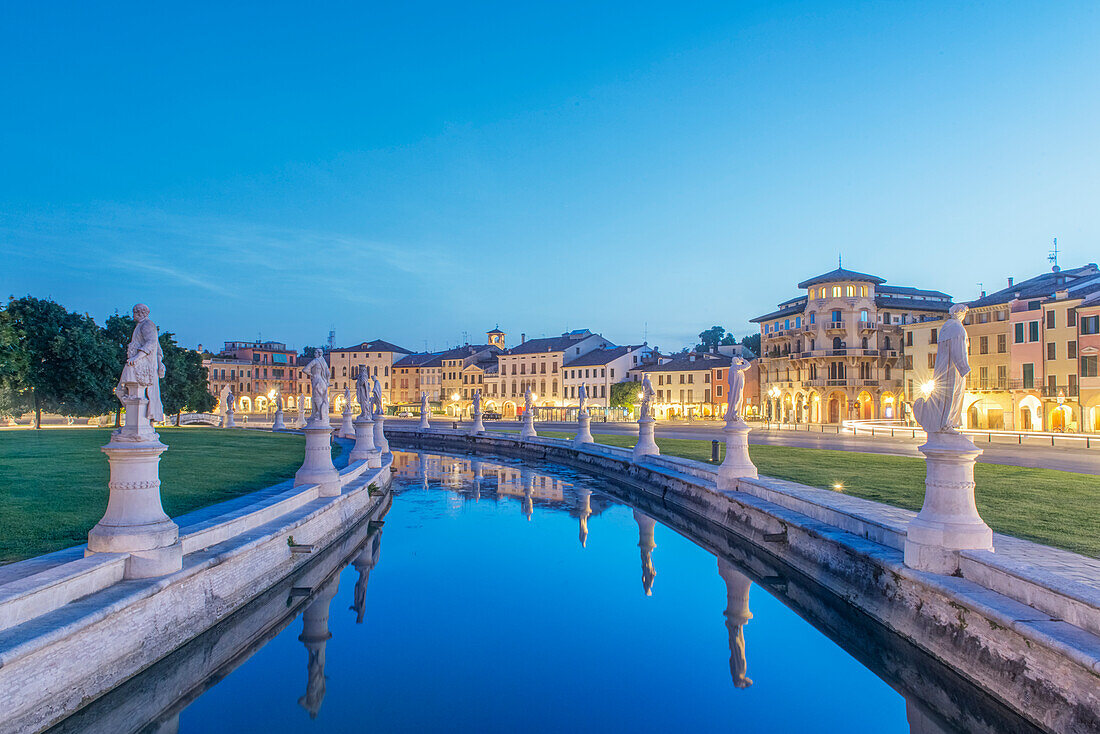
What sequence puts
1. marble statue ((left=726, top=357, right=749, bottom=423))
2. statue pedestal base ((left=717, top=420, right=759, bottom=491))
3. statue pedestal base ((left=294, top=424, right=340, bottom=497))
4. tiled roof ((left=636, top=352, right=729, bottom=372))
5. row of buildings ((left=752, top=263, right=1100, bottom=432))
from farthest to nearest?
tiled roof ((left=636, top=352, right=729, bottom=372)) → row of buildings ((left=752, top=263, right=1100, bottom=432)) → statue pedestal base ((left=717, top=420, right=759, bottom=491)) → marble statue ((left=726, top=357, right=749, bottom=423)) → statue pedestal base ((left=294, top=424, right=340, bottom=497))

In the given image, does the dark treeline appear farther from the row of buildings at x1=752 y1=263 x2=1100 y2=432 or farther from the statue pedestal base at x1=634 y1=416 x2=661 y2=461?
the row of buildings at x1=752 y1=263 x2=1100 y2=432

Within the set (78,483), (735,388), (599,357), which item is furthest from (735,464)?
(599,357)

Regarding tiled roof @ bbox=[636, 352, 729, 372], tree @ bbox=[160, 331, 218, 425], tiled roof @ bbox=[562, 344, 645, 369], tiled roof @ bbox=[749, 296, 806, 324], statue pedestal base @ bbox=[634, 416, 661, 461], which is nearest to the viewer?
statue pedestal base @ bbox=[634, 416, 661, 461]

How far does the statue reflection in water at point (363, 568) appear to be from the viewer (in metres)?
11.1

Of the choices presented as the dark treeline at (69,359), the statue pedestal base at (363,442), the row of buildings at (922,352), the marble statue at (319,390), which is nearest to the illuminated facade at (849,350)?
the row of buildings at (922,352)

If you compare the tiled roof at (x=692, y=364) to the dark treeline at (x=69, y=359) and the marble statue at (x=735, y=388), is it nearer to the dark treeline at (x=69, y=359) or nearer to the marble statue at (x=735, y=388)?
the dark treeline at (x=69, y=359)

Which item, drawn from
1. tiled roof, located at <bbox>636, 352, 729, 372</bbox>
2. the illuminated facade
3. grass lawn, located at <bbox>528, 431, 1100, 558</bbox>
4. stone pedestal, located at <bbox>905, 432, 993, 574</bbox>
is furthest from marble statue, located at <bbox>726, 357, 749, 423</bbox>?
tiled roof, located at <bbox>636, 352, 729, 372</bbox>

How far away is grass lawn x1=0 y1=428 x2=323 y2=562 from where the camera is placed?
9273 mm

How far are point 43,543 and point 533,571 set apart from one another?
8.08 meters

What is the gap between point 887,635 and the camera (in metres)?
9.23

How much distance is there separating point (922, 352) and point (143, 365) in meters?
63.8

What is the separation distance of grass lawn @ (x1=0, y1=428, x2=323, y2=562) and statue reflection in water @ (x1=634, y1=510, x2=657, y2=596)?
834 cm

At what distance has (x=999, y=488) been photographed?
607 inches

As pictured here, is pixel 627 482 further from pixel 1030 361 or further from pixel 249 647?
pixel 1030 361
